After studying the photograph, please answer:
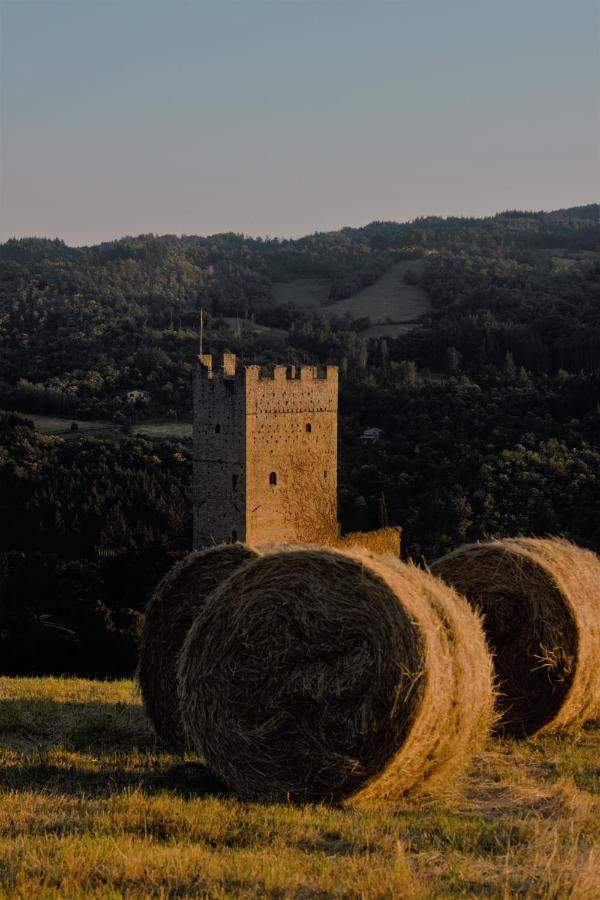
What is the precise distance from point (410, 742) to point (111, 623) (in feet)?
59.5

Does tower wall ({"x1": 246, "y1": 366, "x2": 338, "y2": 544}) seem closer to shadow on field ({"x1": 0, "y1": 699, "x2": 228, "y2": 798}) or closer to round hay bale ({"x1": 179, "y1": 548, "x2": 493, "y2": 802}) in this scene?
shadow on field ({"x1": 0, "y1": 699, "x2": 228, "y2": 798})

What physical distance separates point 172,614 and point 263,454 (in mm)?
11459

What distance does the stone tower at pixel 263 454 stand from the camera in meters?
22.5

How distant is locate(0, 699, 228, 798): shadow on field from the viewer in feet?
28.1

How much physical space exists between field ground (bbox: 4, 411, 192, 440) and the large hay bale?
4362 centimetres

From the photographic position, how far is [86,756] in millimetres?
9453

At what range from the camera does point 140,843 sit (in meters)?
6.72

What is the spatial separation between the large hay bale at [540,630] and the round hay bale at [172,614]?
265cm

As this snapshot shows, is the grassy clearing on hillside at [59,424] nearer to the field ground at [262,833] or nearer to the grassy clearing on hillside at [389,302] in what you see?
the grassy clearing on hillside at [389,302]

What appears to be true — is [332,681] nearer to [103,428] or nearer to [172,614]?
[172,614]

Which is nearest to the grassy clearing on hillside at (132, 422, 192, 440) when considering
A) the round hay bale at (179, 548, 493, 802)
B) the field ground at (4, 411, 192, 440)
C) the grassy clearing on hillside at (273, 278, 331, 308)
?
the field ground at (4, 411, 192, 440)

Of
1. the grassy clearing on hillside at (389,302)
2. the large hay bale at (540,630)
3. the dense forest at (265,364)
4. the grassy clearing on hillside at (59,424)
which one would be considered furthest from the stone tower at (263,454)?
the grassy clearing on hillside at (389,302)

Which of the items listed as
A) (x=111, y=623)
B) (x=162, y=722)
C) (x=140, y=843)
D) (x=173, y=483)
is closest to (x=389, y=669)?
(x=140, y=843)

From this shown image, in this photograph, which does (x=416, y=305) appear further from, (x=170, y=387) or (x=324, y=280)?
(x=170, y=387)
